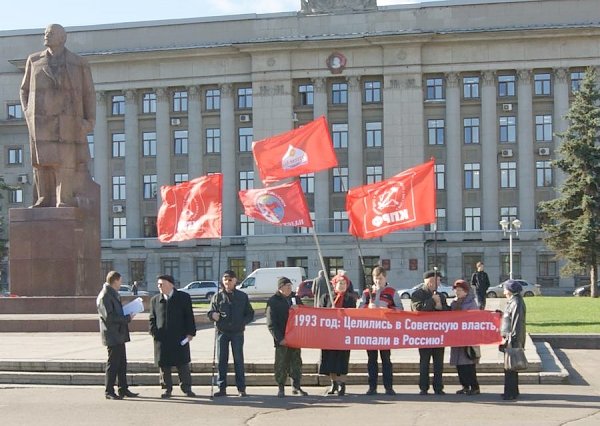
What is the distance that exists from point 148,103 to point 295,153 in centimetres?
5577

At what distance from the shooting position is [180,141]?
227 feet

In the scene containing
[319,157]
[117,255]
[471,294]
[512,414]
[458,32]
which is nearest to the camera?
[512,414]

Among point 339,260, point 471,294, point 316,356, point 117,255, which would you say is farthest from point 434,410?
point 117,255

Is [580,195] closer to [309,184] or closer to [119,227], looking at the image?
[309,184]

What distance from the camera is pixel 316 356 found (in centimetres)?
1673

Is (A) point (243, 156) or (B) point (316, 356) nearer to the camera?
(B) point (316, 356)

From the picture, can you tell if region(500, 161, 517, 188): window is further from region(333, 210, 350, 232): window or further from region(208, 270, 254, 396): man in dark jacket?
region(208, 270, 254, 396): man in dark jacket

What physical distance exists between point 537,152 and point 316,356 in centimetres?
5056

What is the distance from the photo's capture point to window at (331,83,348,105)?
220 feet

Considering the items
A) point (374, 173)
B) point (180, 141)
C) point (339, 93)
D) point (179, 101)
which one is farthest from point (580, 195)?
point (179, 101)

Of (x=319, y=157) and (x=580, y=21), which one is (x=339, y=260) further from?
(x=319, y=157)

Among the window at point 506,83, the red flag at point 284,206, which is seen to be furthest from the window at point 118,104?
the red flag at point 284,206

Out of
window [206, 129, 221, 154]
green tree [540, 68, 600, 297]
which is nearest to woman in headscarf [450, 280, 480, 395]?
green tree [540, 68, 600, 297]

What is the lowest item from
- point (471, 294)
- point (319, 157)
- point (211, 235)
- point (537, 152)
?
point (471, 294)
